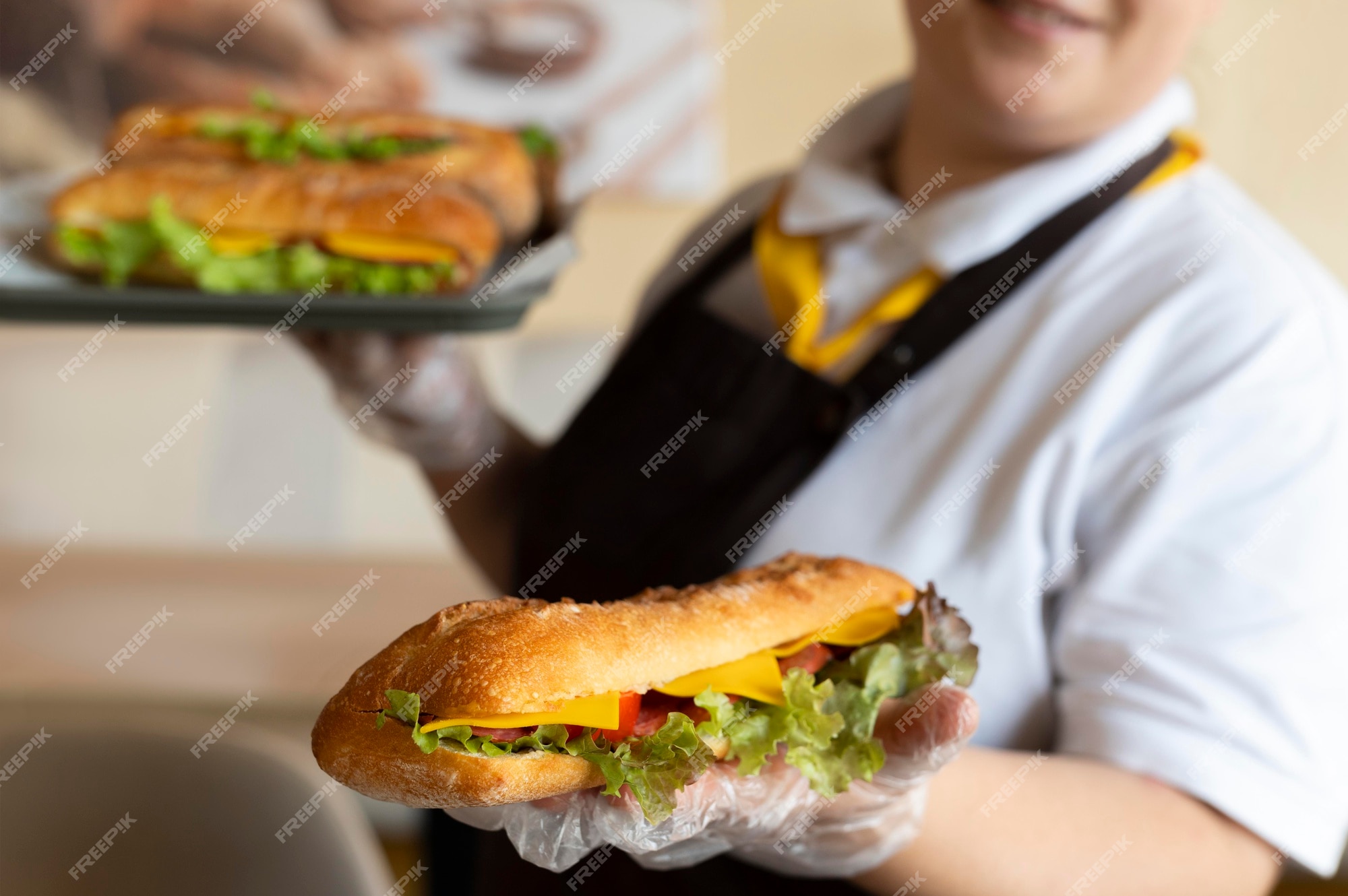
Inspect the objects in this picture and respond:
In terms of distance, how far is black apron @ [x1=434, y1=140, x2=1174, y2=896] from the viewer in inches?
50.6

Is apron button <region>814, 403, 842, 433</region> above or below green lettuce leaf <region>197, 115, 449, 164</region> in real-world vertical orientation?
below

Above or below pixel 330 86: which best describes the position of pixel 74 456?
below

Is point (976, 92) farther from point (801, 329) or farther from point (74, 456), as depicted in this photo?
point (74, 456)

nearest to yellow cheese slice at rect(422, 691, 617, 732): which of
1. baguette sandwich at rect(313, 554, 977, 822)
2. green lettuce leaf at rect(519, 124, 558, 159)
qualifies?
baguette sandwich at rect(313, 554, 977, 822)

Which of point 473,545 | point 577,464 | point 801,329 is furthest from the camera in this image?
point 473,545

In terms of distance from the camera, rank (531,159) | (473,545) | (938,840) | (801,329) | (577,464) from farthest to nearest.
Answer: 1. (531,159)
2. (473,545)
3. (577,464)
4. (801,329)
5. (938,840)

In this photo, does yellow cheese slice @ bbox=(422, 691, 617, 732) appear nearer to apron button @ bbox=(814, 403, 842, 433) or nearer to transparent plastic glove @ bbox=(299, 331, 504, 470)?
apron button @ bbox=(814, 403, 842, 433)

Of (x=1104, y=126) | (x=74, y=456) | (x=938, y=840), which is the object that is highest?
(x=74, y=456)

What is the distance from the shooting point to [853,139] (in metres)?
1.59

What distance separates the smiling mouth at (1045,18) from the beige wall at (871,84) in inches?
104

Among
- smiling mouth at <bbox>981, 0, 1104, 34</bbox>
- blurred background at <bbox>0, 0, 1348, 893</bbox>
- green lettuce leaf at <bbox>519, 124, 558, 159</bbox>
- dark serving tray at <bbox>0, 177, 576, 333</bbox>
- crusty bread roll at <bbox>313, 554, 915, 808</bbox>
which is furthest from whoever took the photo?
blurred background at <bbox>0, 0, 1348, 893</bbox>

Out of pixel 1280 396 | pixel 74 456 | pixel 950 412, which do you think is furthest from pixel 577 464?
pixel 74 456

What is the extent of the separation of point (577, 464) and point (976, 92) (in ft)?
2.19

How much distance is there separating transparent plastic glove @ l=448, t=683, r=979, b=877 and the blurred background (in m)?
2.49
